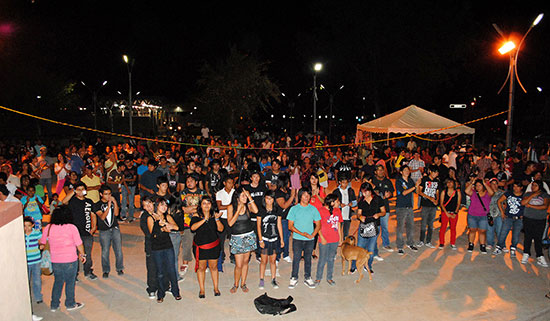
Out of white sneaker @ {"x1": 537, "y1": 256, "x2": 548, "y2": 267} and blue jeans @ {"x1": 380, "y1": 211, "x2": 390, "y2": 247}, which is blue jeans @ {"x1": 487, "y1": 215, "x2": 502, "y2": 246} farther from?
blue jeans @ {"x1": 380, "y1": 211, "x2": 390, "y2": 247}

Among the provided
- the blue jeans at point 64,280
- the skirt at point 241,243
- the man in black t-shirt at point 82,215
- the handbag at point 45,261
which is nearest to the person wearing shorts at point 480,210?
the skirt at point 241,243

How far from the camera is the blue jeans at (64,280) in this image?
5.11m

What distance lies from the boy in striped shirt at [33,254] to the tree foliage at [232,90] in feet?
64.4

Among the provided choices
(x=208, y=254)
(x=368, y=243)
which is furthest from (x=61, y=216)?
(x=368, y=243)

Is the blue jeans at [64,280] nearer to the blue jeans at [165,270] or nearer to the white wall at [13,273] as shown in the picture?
the blue jeans at [165,270]

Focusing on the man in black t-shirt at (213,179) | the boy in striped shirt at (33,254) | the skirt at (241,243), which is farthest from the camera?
the man in black t-shirt at (213,179)

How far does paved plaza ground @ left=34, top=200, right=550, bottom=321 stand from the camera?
17.1 feet

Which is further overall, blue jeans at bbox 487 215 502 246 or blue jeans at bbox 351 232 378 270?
blue jeans at bbox 487 215 502 246

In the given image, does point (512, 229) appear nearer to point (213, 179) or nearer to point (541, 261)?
point (541, 261)

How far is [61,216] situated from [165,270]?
158cm

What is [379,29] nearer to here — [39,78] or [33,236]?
[39,78]

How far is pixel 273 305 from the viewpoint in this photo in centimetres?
527

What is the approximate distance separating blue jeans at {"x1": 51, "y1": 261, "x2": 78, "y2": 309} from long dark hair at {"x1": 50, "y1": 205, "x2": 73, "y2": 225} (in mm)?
564

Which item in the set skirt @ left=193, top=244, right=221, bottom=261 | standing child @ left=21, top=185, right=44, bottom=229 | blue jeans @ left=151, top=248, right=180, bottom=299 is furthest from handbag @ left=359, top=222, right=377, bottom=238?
standing child @ left=21, top=185, right=44, bottom=229
